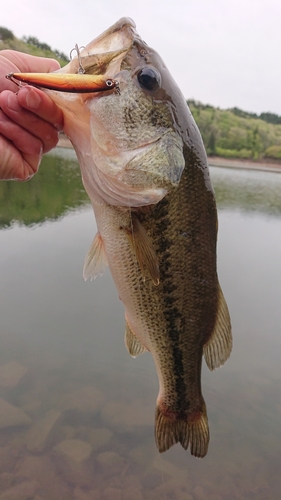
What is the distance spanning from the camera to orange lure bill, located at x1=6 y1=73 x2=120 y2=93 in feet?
3.48

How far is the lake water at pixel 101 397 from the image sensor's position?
11.0 feet

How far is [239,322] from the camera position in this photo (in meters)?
6.21

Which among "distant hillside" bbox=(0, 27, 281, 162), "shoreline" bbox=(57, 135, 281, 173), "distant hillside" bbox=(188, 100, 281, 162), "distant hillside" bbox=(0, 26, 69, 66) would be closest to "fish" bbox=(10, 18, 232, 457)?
"distant hillside" bbox=(0, 26, 69, 66)

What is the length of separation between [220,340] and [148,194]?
91 centimetres

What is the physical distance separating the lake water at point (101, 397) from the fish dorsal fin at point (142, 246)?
271cm

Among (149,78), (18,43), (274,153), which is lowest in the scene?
(274,153)

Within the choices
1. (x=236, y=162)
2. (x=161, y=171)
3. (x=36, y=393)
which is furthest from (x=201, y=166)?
(x=236, y=162)

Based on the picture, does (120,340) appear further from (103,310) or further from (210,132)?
(210,132)

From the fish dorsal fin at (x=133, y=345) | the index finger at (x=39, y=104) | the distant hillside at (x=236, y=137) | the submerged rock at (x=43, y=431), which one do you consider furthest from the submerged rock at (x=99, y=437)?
the distant hillside at (x=236, y=137)

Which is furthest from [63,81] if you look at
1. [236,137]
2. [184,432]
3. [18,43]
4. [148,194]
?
[236,137]

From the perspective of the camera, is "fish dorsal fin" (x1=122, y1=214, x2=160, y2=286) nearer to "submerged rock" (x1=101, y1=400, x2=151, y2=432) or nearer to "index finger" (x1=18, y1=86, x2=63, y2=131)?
"index finger" (x1=18, y1=86, x2=63, y2=131)

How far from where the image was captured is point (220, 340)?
1856 millimetres

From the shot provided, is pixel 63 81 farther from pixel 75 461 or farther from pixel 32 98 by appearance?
pixel 75 461

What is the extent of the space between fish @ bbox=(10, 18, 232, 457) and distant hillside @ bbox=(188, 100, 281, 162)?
166 ft
